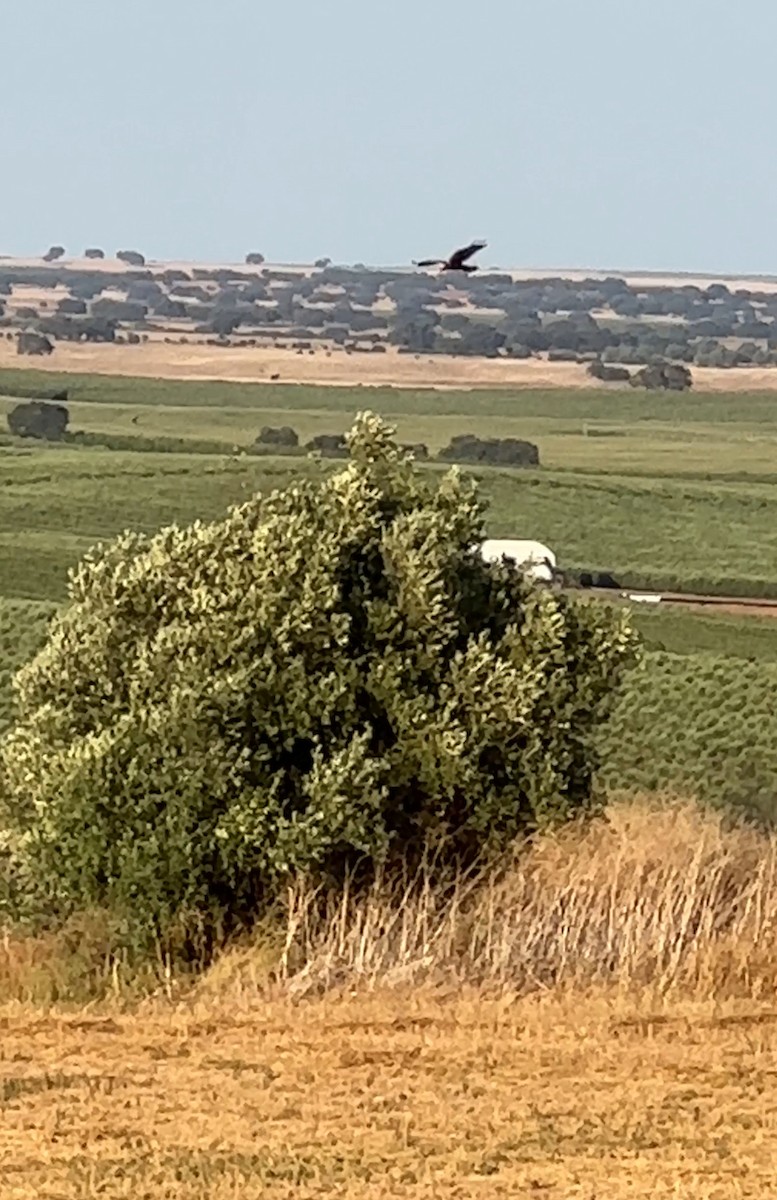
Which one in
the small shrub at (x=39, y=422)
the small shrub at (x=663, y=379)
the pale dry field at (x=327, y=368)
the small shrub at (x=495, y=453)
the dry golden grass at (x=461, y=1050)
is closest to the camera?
the dry golden grass at (x=461, y=1050)

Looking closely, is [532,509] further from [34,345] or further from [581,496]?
[34,345]

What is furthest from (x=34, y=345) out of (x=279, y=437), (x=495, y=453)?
(x=495, y=453)

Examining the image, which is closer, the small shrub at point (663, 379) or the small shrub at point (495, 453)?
the small shrub at point (495, 453)

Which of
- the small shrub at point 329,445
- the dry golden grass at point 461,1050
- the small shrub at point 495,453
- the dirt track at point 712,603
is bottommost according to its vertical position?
the dirt track at point 712,603

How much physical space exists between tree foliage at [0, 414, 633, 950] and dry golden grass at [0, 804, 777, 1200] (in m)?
0.55

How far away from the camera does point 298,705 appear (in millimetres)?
15578

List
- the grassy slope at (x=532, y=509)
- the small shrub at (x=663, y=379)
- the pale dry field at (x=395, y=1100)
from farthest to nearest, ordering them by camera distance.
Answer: the small shrub at (x=663, y=379), the grassy slope at (x=532, y=509), the pale dry field at (x=395, y=1100)

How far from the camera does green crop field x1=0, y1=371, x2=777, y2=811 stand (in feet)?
111

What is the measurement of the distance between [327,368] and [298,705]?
109 metres

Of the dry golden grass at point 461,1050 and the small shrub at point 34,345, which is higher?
the dry golden grass at point 461,1050

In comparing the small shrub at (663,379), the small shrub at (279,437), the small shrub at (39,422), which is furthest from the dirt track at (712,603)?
the small shrub at (663,379)

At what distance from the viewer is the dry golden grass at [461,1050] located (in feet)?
30.1

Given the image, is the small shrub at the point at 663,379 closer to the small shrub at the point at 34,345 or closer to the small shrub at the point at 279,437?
the small shrub at the point at 34,345

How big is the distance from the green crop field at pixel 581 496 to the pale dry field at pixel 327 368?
6.29m
